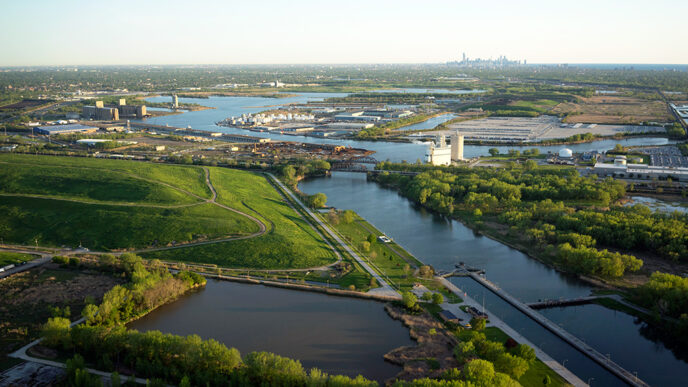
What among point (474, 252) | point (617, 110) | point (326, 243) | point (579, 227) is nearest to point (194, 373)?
point (326, 243)

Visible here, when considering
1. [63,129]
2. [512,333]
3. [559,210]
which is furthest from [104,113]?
[512,333]

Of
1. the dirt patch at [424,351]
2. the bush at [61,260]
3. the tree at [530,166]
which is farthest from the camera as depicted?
the tree at [530,166]

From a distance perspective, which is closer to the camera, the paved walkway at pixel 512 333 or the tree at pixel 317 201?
the paved walkway at pixel 512 333

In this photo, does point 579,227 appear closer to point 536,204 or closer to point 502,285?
point 536,204

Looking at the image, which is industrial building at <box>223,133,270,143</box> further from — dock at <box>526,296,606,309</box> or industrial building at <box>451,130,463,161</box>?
dock at <box>526,296,606,309</box>

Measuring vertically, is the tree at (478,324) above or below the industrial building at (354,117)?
below

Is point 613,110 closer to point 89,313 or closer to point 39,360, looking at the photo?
point 89,313

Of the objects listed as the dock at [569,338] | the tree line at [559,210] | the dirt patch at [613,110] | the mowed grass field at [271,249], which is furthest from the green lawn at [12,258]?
the dirt patch at [613,110]

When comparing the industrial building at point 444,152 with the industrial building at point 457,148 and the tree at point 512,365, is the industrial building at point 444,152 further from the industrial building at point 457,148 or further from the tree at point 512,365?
the tree at point 512,365

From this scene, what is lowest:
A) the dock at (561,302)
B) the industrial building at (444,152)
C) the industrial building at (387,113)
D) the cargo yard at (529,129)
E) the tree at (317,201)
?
the dock at (561,302)
